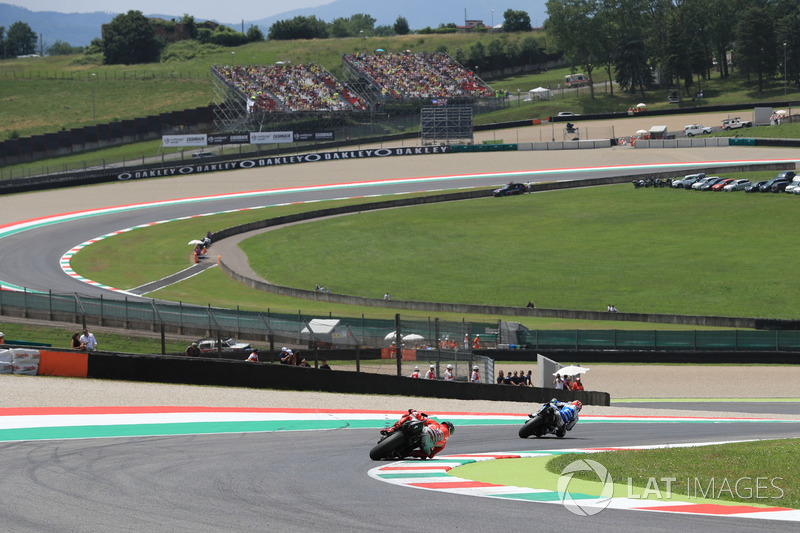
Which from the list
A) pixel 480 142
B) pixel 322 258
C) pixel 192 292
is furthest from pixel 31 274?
pixel 480 142

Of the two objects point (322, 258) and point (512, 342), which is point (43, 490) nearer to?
point (512, 342)

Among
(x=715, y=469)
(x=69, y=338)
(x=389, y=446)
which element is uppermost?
(x=715, y=469)

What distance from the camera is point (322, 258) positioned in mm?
53000

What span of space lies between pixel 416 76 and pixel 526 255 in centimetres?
7287

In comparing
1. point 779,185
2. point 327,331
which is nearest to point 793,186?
point 779,185

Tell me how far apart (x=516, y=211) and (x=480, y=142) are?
33710mm

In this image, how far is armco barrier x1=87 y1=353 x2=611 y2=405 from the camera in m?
21.0

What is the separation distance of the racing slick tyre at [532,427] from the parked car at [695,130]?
278 feet

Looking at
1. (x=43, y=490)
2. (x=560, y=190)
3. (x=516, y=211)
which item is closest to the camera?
(x=43, y=490)

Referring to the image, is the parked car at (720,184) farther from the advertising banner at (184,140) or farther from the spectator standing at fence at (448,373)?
the spectator standing at fence at (448,373)

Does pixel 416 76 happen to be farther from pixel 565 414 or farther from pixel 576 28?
pixel 565 414

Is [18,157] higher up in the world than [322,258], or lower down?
higher up

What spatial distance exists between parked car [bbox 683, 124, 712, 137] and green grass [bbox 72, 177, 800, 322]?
2442 cm

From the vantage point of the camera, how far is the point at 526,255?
169 ft
